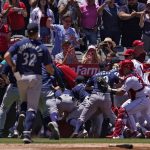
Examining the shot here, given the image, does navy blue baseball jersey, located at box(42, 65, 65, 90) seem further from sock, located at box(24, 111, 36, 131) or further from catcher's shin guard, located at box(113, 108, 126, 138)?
sock, located at box(24, 111, 36, 131)

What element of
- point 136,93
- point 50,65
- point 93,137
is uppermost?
point 50,65

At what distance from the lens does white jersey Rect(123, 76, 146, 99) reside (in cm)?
1588

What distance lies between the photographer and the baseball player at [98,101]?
16328mm

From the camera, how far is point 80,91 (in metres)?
16.6

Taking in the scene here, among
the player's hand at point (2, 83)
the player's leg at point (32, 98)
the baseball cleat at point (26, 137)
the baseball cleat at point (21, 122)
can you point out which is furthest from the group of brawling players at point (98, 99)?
the baseball cleat at point (26, 137)

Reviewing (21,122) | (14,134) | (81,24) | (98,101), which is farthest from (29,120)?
(81,24)

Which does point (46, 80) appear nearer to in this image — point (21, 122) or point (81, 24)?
point (21, 122)

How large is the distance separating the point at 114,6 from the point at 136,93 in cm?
432

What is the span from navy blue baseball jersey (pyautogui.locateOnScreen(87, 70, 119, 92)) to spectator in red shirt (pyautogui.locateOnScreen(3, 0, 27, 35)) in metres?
3.19

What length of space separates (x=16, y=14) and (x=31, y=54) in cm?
561

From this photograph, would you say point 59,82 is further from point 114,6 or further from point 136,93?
point 114,6

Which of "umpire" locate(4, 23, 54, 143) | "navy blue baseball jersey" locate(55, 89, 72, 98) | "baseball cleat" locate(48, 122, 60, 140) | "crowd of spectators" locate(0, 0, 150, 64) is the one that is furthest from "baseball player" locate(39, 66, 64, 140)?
"crowd of spectators" locate(0, 0, 150, 64)

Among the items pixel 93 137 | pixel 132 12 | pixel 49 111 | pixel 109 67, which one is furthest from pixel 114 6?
pixel 49 111

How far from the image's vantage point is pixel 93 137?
16.6m
